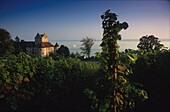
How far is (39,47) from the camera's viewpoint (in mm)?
50219

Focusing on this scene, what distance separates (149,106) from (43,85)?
14.6 feet

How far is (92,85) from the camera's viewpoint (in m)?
4.45

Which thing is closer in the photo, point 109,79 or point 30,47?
point 109,79

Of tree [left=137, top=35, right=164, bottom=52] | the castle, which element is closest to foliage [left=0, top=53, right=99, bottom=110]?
tree [left=137, top=35, right=164, bottom=52]

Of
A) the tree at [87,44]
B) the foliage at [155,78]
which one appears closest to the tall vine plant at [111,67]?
the foliage at [155,78]

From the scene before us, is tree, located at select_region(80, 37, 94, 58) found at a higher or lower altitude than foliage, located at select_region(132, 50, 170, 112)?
higher

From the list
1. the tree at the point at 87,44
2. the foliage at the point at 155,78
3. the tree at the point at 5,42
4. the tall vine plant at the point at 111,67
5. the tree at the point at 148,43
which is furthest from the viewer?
the tree at the point at 87,44

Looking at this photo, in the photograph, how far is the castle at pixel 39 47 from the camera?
50.0 metres

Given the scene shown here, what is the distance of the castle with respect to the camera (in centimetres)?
5002

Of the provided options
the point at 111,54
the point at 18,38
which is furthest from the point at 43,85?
the point at 18,38

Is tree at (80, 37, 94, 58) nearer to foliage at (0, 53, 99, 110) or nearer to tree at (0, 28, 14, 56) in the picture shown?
tree at (0, 28, 14, 56)

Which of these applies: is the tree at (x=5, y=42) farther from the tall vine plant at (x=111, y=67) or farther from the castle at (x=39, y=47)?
the tall vine plant at (x=111, y=67)

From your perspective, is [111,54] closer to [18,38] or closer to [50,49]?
[50,49]

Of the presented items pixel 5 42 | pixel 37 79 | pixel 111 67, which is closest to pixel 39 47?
pixel 5 42
